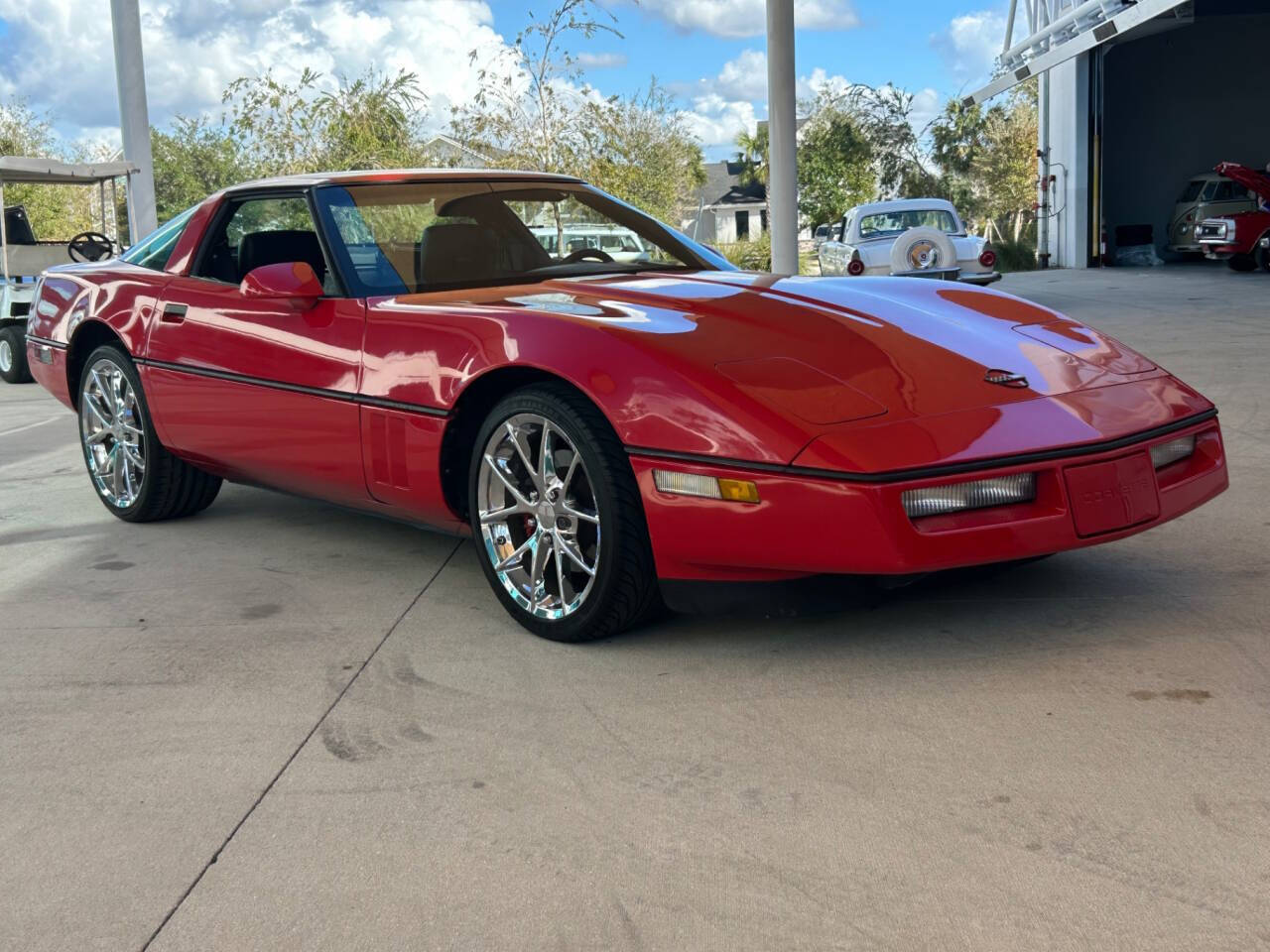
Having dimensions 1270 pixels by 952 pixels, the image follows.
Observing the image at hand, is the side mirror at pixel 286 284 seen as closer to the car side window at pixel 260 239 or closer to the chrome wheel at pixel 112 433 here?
the car side window at pixel 260 239

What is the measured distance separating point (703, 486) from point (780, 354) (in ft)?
1.36

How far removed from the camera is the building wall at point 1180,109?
28344 millimetres

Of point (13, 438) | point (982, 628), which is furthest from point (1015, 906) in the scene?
point (13, 438)

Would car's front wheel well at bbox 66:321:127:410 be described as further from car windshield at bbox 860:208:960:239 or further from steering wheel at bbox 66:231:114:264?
car windshield at bbox 860:208:960:239

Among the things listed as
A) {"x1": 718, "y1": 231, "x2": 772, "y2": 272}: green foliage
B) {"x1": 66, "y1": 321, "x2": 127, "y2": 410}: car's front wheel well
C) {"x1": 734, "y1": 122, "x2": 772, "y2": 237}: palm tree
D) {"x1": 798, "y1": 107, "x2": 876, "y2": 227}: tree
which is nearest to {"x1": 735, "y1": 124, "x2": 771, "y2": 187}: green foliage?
{"x1": 734, "y1": 122, "x2": 772, "y2": 237}: palm tree

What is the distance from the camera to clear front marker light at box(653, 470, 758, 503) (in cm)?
312

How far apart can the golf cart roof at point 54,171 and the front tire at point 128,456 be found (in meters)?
7.44

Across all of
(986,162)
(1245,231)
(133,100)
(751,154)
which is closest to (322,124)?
(133,100)

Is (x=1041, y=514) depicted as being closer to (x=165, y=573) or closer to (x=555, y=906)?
(x=555, y=906)

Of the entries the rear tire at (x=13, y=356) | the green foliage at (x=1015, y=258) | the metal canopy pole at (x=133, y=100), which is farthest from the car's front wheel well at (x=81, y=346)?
the green foliage at (x=1015, y=258)

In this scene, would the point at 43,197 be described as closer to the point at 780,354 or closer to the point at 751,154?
the point at 780,354

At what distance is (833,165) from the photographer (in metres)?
39.7

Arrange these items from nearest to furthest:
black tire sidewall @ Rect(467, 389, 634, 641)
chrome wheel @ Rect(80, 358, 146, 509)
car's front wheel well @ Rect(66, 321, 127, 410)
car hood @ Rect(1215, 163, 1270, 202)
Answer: black tire sidewall @ Rect(467, 389, 634, 641), chrome wheel @ Rect(80, 358, 146, 509), car's front wheel well @ Rect(66, 321, 127, 410), car hood @ Rect(1215, 163, 1270, 202)

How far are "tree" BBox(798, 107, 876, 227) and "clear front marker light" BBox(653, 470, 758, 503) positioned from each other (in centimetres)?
3645
